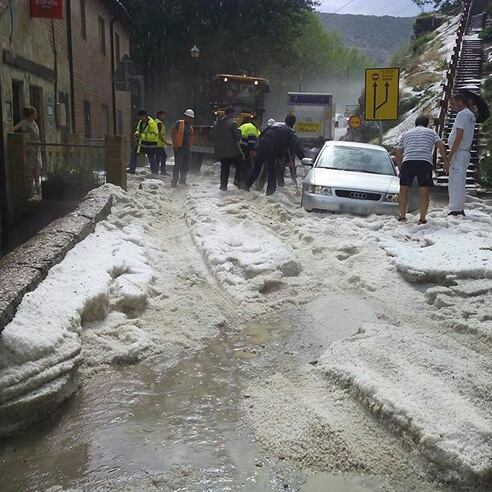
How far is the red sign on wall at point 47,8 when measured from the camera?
13.1 metres

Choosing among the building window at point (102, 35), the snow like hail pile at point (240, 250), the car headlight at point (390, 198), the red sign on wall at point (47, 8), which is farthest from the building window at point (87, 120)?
the car headlight at point (390, 198)

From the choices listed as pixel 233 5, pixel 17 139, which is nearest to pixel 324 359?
pixel 17 139

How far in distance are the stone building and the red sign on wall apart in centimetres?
2

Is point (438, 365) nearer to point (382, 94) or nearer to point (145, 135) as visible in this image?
point (382, 94)

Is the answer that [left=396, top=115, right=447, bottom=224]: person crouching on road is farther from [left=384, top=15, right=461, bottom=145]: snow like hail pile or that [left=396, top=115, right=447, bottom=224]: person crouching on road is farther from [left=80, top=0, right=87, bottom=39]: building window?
[left=80, top=0, right=87, bottom=39]: building window

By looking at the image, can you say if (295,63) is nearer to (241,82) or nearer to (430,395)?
(241,82)

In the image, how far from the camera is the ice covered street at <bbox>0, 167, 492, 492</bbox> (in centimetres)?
313

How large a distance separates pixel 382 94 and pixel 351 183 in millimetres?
4634

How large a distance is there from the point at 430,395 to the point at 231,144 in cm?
934

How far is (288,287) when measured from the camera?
237 inches

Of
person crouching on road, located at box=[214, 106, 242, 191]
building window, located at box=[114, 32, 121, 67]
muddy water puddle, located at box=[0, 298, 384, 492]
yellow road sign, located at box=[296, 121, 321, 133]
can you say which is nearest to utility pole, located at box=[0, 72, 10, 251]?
person crouching on road, located at box=[214, 106, 242, 191]

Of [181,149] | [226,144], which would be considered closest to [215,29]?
[181,149]

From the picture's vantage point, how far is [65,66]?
17.0 metres

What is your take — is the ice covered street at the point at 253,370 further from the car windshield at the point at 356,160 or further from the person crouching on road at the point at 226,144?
the person crouching on road at the point at 226,144
